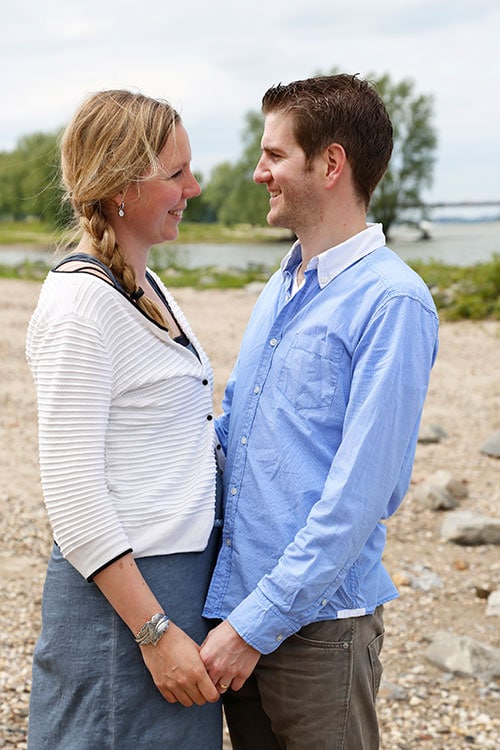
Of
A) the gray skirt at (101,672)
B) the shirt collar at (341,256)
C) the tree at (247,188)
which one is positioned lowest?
the tree at (247,188)

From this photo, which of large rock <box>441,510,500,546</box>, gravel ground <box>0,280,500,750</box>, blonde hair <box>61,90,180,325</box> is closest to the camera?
blonde hair <box>61,90,180,325</box>

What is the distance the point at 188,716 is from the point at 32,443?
5854 millimetres

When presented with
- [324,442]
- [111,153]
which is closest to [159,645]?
[324,442]

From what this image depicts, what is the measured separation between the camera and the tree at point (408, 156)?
1634 inches

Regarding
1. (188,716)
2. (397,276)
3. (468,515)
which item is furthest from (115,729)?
(468,515)

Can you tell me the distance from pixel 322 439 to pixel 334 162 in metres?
0.66

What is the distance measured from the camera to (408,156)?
43406 millimetres

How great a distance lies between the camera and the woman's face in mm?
2122

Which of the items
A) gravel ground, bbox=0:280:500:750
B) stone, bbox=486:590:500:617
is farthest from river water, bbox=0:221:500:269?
stone, bbox=486:590:500:617

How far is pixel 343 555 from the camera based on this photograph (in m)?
2.02

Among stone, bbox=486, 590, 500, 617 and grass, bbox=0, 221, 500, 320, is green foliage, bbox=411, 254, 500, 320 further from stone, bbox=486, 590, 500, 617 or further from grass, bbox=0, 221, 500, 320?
stone, bbox=486, 590, 500, 617

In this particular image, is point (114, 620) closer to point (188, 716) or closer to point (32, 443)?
point (188, 716)

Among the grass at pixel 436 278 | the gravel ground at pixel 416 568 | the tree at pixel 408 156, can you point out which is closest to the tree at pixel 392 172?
the tree at pixel 408 156

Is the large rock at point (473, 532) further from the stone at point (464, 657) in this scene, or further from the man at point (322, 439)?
the man at point (322, 439)
